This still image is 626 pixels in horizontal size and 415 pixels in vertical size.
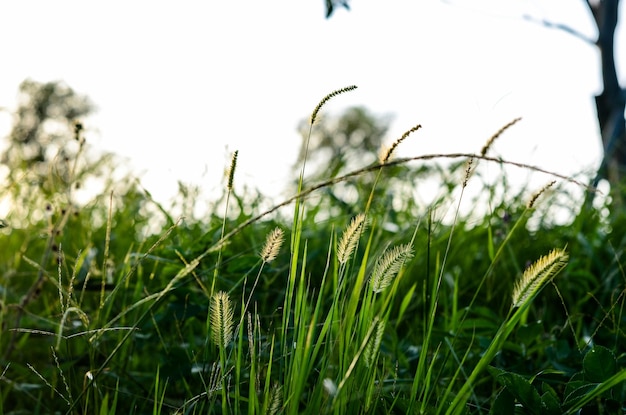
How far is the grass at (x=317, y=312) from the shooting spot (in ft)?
3.32

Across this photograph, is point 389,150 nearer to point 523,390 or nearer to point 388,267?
point 388,267

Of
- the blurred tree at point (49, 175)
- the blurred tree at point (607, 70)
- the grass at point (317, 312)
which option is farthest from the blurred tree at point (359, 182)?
the blurred tree at point (607, 70)

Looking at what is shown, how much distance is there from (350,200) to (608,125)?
3301 millimetres

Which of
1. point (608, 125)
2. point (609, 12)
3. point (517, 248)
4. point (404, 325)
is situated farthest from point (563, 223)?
point (609, 12)

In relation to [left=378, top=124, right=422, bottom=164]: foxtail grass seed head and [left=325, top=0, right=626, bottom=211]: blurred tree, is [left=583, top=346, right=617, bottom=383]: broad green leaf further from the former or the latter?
[left=325, top=0, right=626, bottom=211]: blurred tree

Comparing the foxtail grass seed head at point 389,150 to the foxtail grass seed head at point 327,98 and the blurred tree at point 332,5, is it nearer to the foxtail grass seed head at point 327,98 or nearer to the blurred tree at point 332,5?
the foxtail grass seed head at point 327,98

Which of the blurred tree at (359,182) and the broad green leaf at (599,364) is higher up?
the blurred tree at (359,182)

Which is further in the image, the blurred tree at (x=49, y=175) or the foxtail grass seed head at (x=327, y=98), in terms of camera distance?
the blurred tree at (x=49, y=175)

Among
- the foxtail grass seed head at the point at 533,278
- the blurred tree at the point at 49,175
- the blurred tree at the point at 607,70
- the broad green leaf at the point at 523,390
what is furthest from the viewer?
the blurred tree at the point at 607,70

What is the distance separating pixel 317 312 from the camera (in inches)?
42.0

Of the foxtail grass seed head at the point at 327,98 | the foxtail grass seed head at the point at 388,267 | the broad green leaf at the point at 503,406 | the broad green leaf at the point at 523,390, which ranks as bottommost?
the broad green leaf at the point at 503,406

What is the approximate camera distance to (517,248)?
2373mm

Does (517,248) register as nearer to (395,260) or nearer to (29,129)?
(395,260)

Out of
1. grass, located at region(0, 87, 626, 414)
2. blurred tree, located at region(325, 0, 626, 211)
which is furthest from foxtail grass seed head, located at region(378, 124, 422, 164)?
blurred tree, located at region(325, 0, 626, 211)
